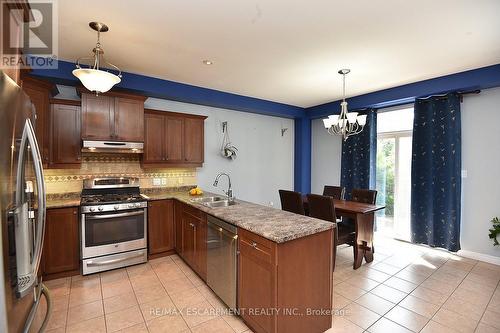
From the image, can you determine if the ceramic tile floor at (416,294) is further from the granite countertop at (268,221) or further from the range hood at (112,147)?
the range hood at (112,147)

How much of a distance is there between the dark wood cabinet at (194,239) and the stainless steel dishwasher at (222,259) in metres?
0.14

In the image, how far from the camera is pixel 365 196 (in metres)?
3.79

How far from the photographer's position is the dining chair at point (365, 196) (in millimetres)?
3668

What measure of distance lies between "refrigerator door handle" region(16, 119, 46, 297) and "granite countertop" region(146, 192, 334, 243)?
1278 mm

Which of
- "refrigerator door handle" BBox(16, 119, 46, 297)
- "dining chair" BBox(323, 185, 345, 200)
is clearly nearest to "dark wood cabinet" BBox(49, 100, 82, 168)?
"refrigerator door handle" BBox(16, 119, 46, 297)

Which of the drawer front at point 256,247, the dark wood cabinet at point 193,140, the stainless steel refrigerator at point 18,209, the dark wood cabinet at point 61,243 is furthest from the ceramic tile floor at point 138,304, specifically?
the dark wood cabinet at point 193,140

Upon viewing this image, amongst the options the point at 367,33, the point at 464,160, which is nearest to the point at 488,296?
the point at 464,160

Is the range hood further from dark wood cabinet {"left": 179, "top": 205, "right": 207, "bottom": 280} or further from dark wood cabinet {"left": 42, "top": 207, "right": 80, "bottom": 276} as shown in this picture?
dark wood cabinet {"left": 179, "top": 205, "right": 207, "bottom": 280}

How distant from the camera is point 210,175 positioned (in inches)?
177

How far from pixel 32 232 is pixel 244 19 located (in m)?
2.14

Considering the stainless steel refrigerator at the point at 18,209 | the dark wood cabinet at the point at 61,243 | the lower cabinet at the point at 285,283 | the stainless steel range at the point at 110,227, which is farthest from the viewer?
the stainless steel range at the point at 110,227

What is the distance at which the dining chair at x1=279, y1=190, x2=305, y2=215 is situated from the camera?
11.0ft

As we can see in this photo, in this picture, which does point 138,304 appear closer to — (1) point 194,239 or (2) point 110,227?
(1) point 194,239
